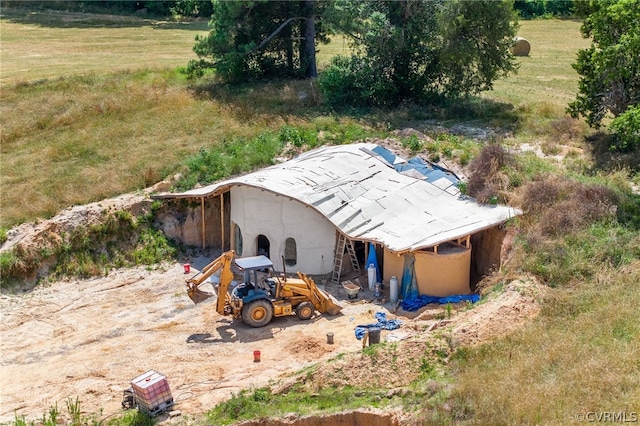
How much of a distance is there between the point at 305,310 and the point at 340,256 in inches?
124

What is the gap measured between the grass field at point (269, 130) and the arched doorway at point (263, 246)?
16.3ft

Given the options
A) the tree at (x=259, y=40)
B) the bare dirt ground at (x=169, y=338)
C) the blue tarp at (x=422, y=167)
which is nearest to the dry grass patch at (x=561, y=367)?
the bare dirt ground at (x=169, y=338)

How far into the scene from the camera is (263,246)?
1016 inches

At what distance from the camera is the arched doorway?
25.6m

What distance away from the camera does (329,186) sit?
24.5m

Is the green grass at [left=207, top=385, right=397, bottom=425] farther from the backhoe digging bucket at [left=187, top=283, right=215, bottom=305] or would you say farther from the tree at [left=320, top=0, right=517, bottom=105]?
the tree at [left=320, top=0, right=517, bottom=105]

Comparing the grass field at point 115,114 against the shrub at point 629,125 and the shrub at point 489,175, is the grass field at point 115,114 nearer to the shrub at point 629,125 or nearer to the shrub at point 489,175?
the shrub at point 489,175

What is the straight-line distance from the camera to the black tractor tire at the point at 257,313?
20906mm

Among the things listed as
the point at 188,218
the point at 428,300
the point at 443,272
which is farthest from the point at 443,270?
the point at 188,218

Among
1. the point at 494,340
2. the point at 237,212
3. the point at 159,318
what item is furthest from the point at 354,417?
the point at 237,212

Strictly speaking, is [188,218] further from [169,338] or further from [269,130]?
[169,338]

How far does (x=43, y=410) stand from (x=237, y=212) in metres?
9.85

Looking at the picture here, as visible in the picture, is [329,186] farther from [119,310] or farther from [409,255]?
[119,310]

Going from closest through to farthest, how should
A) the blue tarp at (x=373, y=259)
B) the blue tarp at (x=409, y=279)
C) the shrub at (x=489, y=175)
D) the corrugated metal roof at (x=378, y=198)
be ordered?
the blue tarp at (x=409, y=279)
the corrugated metal roof at (x=378, y=198)
the blue tarp at (x=373, y=259)
the shrub at (x=489, y=175)
